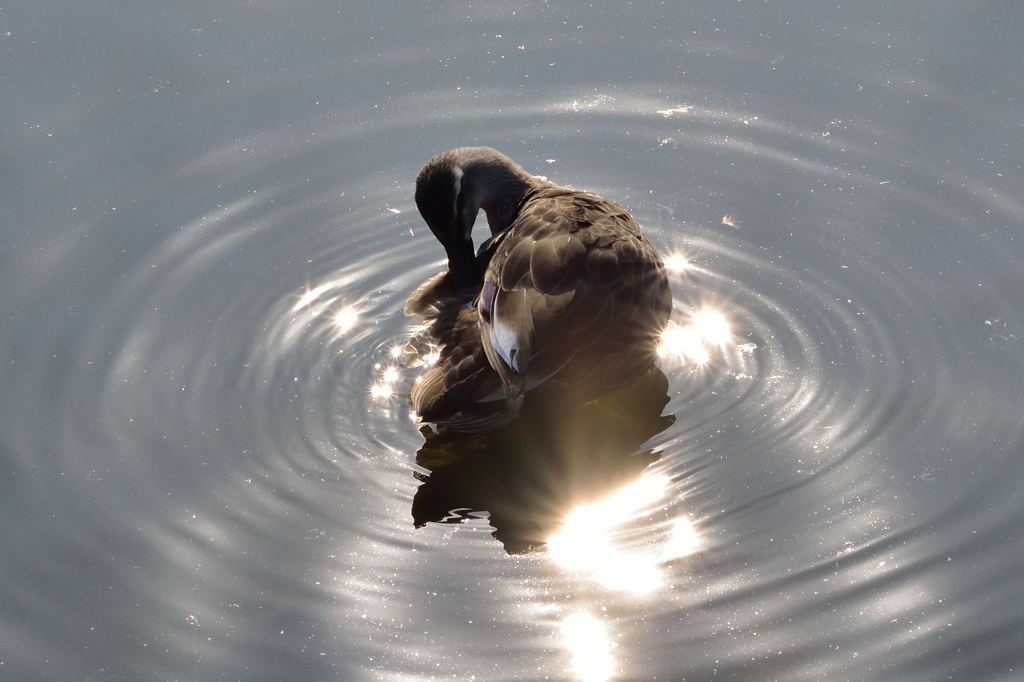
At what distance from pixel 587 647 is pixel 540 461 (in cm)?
130

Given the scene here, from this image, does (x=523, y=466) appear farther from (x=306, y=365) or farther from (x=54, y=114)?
(x=54, y=114)

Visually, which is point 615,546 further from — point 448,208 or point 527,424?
point 448,208

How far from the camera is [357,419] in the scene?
618 centimetres

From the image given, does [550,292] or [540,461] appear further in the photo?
[540,461]

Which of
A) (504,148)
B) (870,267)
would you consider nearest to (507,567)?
(870,267)

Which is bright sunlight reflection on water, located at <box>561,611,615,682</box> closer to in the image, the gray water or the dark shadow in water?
the gray water

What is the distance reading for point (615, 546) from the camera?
536cm

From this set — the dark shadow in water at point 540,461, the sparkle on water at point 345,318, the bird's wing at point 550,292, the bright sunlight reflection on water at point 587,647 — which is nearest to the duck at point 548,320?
the bird's wing at point 550,292

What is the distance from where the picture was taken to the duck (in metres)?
5.82

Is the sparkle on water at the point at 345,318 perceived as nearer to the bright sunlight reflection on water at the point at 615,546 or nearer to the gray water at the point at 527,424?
the gray water at the point at 527,424

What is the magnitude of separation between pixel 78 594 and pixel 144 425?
1.12 m

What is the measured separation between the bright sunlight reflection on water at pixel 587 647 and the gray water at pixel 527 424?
0.04ft

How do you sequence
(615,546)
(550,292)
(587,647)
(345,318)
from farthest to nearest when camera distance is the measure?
(345,318)
(550,292)
(615,546)
(587,647)

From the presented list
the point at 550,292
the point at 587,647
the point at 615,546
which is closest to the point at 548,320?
the point at 550,292
